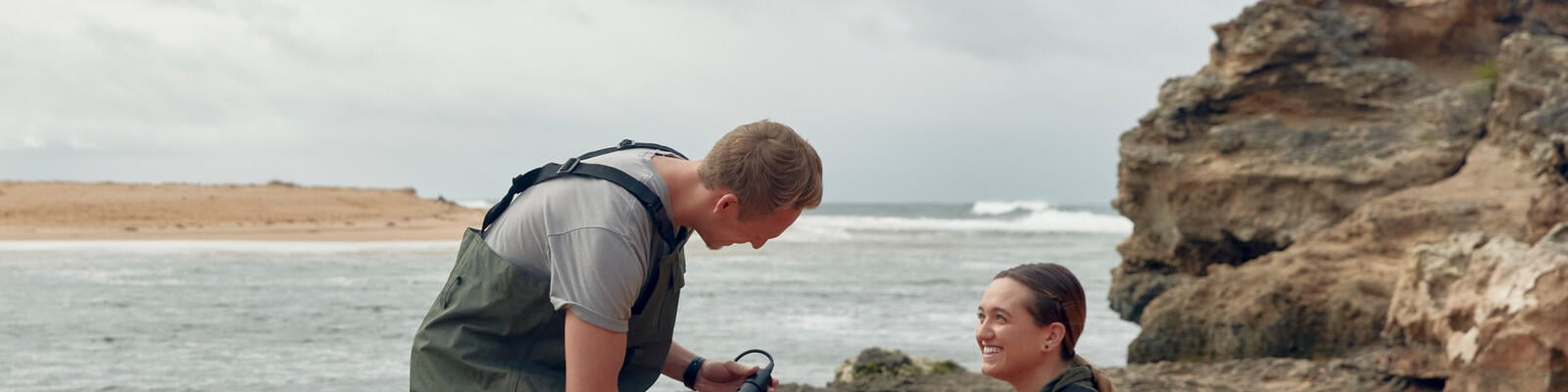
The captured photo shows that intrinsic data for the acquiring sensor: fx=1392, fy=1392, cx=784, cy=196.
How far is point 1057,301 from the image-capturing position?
8.79 ft

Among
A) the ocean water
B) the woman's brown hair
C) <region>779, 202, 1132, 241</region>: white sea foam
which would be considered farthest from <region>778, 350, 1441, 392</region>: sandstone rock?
<region>779, 202, 1132, 241</region>: white sea foam

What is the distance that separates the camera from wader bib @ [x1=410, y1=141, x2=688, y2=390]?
7.43 ft

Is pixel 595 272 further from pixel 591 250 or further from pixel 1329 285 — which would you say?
pixel 1329 285

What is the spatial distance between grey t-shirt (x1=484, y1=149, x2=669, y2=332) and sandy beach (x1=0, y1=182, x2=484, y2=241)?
26029 millimetres

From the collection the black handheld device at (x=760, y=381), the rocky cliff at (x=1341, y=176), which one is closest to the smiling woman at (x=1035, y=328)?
the black handheld device at (x=760, y=381)

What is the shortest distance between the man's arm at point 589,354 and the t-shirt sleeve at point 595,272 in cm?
2

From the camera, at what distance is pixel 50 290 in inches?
594

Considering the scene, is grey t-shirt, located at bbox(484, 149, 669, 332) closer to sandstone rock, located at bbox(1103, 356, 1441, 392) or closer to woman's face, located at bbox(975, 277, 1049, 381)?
woman's face, located at bbox(975, 277, 1049, 381)

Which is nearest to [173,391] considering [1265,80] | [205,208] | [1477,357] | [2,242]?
[1477,357]

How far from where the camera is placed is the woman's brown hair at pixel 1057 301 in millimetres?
2678

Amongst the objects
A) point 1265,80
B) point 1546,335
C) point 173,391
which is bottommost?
point 173,391

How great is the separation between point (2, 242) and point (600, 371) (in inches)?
1010

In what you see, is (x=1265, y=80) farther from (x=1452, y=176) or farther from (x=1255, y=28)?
(x=1452, y=176)

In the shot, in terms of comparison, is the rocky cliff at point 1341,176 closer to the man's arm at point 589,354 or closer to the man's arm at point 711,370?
the man's arm at point 711,370
